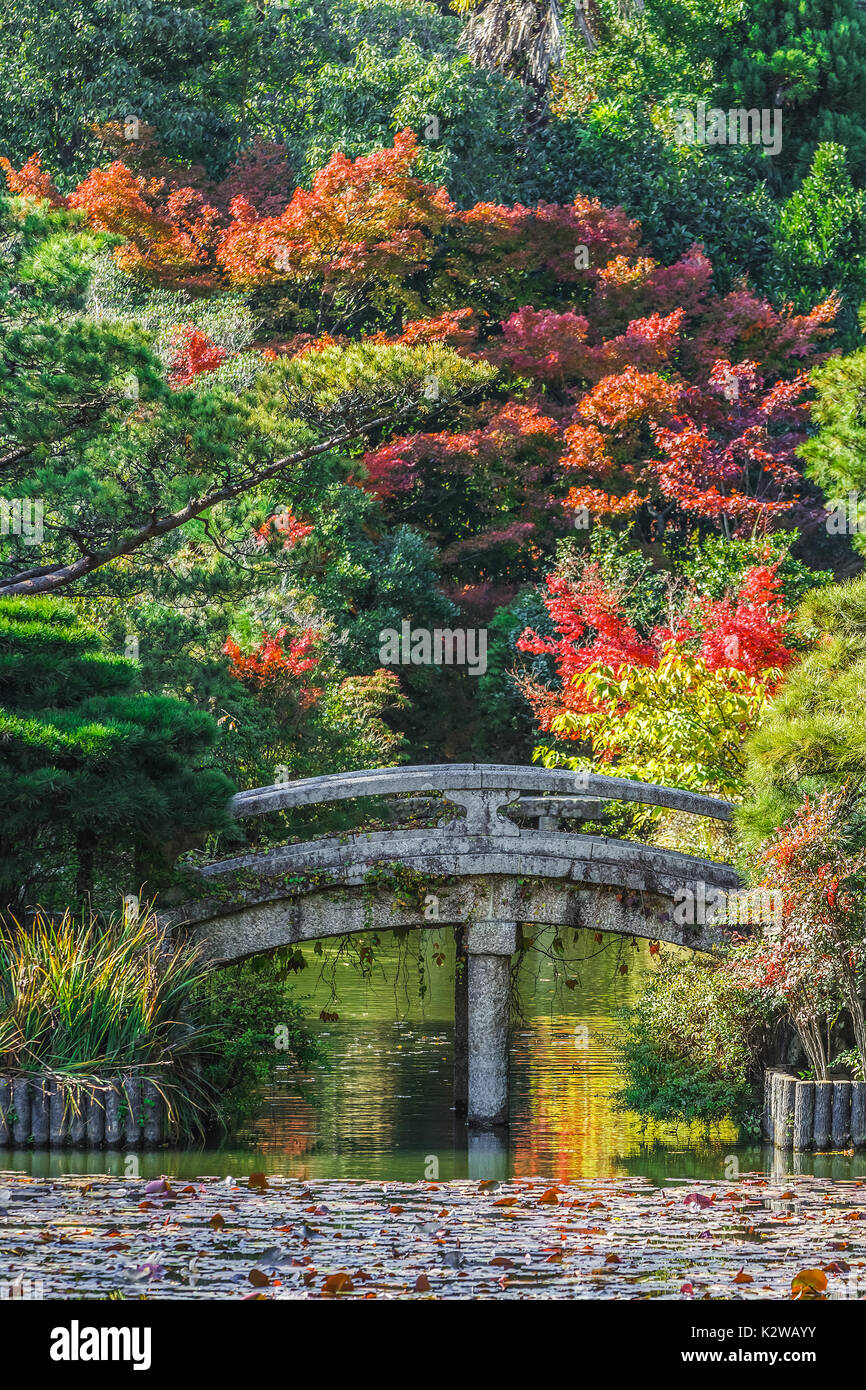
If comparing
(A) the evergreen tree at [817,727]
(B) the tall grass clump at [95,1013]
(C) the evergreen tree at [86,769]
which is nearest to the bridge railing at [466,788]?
(C) the evergreen tree at [86,769]

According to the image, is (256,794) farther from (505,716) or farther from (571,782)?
(505,716)

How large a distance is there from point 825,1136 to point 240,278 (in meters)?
15.4

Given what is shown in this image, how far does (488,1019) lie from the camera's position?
11.4 m

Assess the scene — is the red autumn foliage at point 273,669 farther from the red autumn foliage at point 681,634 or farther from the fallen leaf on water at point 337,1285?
the fallen leaf on water at point 337,1285

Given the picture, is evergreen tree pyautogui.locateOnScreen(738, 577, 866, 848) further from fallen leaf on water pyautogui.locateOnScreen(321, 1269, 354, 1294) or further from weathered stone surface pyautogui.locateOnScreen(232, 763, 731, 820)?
fallen leaf on water pyautogui.locateOnScreen(321, 1269, 354, 1294)

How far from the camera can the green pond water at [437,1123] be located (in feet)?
31.7

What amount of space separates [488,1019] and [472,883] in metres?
0.87

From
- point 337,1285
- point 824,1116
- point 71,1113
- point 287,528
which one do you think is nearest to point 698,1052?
point 824,1116

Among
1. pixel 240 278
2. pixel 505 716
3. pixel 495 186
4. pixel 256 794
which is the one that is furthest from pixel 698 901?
pixel 495 186

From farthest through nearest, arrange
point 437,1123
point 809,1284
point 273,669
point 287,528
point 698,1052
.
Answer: point 287,528, point 273,669, point 437,1123, point 698,1052, point 809,1284

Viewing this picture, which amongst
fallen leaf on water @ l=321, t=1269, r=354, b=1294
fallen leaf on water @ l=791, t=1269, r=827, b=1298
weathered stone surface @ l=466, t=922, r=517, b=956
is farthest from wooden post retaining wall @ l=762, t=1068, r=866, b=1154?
fallen leaf on water @ l=321, t=1269, r=354, b=1294

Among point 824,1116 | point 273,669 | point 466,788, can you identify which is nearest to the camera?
point 824,1116

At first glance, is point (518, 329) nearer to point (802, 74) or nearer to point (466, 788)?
point (802, 74)

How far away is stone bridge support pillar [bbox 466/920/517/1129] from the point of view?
11.3 meters
